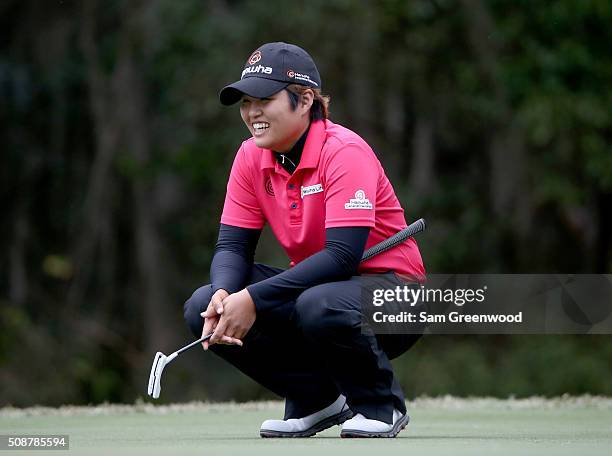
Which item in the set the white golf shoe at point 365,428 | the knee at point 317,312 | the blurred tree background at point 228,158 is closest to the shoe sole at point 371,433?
the white golf shoe at point 365,428

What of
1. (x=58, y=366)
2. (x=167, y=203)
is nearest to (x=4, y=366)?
(x=58, y=366)

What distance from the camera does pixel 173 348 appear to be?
15453 millimetres

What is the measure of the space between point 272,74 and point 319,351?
3.43 ft

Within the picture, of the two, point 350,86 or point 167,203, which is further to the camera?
point 167,203

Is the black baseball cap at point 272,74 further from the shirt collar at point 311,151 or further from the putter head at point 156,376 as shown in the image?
the putter head at point 156,376

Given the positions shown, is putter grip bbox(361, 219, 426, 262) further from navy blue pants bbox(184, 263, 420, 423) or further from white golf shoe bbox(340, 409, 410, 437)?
white golf shoe bbox(340, 409, 410, 437)

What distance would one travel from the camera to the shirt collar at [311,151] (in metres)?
5.33

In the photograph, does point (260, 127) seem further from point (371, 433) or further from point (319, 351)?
point (371, 433)

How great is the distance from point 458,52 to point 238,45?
2.27m

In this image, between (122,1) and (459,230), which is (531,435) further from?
(122,1)

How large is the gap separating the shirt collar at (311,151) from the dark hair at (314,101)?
44 mm

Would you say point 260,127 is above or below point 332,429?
above

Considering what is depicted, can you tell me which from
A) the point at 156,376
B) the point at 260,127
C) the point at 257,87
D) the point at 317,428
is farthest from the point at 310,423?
the point at 257,87

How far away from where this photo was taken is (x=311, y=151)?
17.6ft
